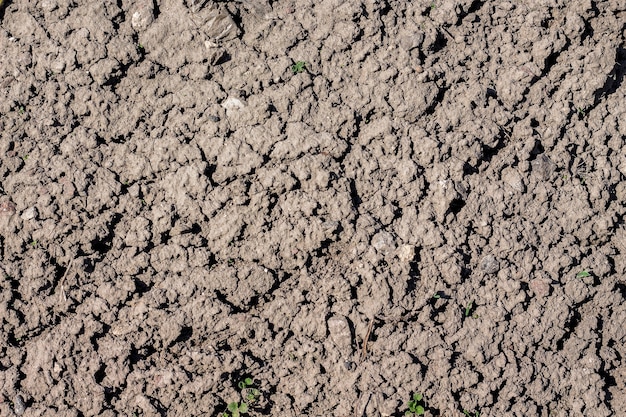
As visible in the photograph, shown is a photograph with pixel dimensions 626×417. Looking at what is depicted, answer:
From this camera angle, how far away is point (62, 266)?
299 centimetres

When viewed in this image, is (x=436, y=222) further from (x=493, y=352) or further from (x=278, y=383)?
(x=278, y=383)

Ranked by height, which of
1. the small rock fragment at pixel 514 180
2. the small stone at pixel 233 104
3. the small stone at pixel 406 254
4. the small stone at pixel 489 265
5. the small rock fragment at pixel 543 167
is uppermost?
the small stone at pixel 233 104

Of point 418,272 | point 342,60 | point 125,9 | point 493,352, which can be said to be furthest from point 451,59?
point 125,9

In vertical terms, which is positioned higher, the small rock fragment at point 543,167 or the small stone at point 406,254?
the small stone at point 406,254

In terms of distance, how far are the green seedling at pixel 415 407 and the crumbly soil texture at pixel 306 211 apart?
0.16 feet

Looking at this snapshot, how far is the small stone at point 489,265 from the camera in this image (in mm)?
3119

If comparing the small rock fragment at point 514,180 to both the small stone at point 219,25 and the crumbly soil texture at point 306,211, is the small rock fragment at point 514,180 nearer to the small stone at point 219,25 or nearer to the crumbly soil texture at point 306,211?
the crumbly soil texture at point 306,211

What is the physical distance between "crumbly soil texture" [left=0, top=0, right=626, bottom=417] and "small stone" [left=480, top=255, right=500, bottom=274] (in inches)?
0.5

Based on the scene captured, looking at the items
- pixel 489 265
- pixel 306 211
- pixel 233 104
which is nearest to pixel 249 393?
pixel 306 211

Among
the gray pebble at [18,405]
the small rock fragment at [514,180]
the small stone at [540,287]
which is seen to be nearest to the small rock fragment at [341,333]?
the small stone at [540,287]

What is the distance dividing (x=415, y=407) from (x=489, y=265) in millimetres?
795

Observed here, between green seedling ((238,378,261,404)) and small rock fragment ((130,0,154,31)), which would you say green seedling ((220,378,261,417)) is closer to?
green seedling ((238,378,261,404))

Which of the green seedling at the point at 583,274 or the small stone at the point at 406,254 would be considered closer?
the small stone at the point at 406,254

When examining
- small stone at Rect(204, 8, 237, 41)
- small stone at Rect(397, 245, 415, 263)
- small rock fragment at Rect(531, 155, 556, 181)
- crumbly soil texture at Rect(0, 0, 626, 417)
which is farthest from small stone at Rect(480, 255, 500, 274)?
small stone at Rect(204, 8, 237, 41)
